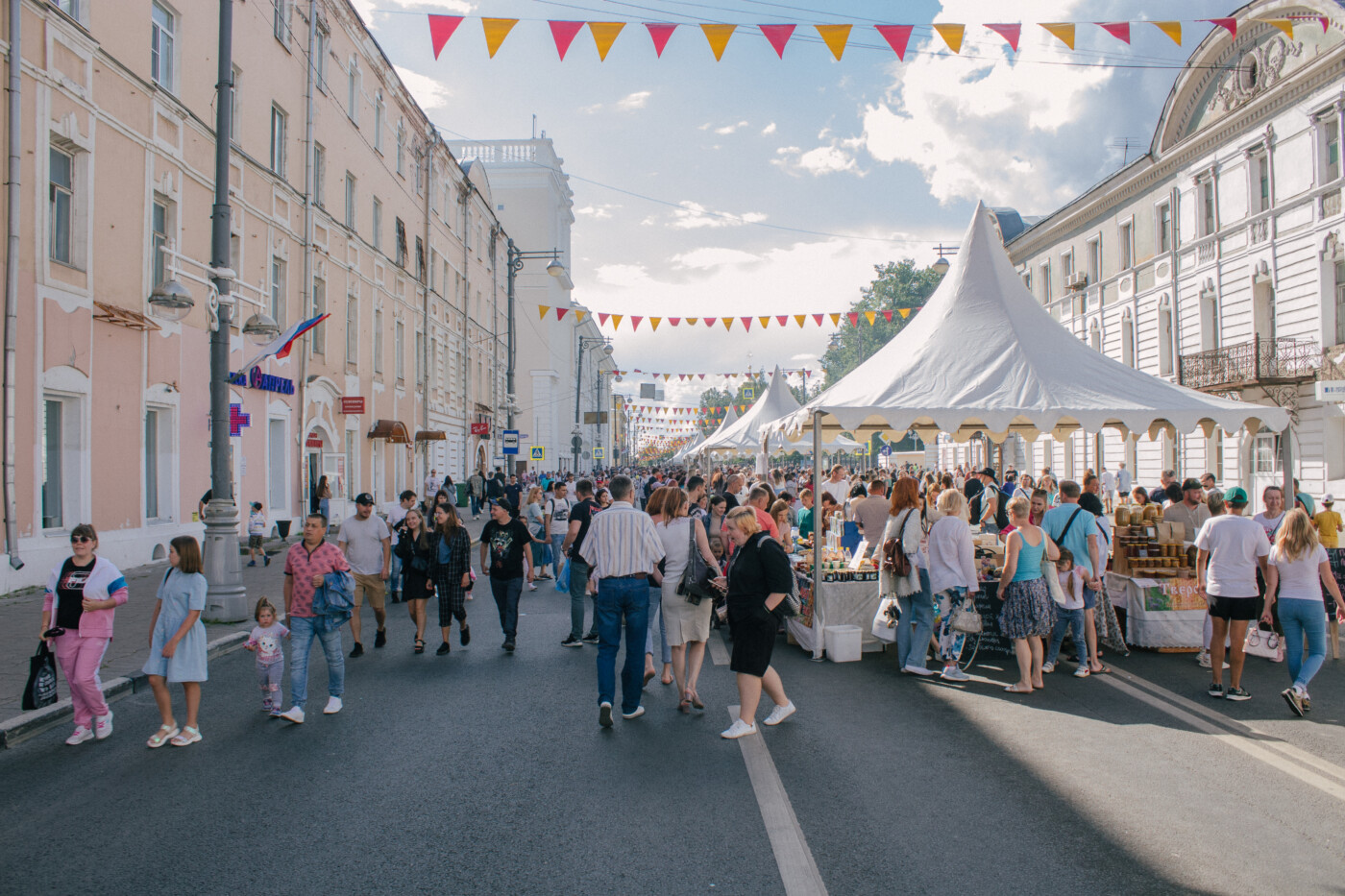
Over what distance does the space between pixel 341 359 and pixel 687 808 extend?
21622 millimetres

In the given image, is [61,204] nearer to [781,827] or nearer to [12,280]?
[12,280]

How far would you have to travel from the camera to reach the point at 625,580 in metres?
6.64

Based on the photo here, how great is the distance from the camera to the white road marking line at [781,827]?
3.86 m

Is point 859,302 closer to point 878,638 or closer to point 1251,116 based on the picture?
point 1251,116

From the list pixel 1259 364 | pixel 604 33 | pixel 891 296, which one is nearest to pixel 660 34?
pixel 604 33

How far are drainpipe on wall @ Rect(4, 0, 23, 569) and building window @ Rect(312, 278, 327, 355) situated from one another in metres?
10.5

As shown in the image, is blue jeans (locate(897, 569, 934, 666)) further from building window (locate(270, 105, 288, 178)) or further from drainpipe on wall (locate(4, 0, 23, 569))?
building window (locate(270, 105, 288, 178))

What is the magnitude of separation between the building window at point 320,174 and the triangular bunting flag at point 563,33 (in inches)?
553

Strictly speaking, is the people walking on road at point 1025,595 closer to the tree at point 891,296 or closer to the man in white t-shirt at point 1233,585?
the man in white t-shirt at point 1233,585

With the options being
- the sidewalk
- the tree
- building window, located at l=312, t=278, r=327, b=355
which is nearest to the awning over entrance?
building window, located at l=312, t=278, r=327, b=355

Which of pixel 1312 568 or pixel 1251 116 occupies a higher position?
pixel 1251 116

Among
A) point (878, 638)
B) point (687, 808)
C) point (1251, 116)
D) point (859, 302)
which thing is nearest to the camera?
point (687, 808)

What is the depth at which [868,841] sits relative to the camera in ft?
14.0

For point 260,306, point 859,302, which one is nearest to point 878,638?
point 260,306
